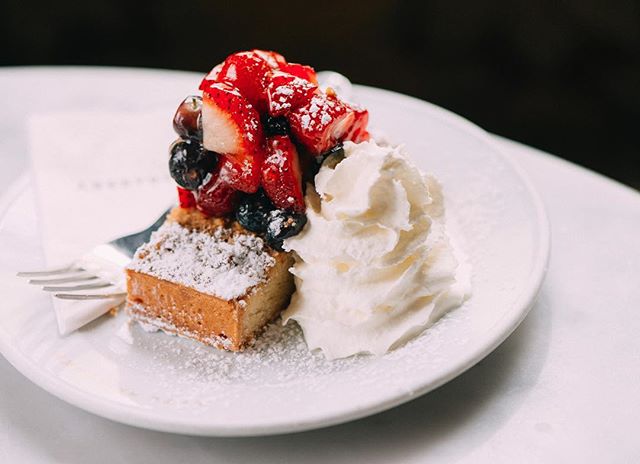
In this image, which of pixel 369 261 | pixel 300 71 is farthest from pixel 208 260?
pixel 300 71

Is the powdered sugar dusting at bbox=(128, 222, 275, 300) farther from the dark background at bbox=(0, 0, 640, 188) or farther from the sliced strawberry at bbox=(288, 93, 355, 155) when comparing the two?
the dark background at bbox=(0, 0, 640, 188)

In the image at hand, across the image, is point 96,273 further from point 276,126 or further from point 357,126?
point 357,126

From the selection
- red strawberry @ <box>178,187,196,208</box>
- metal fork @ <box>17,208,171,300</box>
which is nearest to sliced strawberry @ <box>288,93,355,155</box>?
red strawberry @ <box>178,187,196,208</box>

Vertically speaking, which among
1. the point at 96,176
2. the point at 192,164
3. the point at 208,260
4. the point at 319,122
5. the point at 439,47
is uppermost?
the point at 319,122

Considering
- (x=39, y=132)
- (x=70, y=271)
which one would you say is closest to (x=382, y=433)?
(x=70, y=271)

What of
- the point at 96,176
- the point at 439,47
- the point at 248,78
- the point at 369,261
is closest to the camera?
the point at 369,261

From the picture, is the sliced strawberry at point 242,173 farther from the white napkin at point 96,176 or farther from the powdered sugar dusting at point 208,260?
the white napkin at point 96,176

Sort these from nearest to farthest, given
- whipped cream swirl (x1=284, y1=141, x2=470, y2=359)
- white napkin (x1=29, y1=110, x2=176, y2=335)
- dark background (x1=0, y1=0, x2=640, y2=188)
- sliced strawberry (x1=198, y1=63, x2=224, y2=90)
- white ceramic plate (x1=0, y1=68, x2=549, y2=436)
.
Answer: white ceramic plate (x1=0, y1=68, x2=549, y2=436), whipped cream swirl (x1=284, y1=141, x2=470, y2=359), sliced strawberry (x1=198, y1=63, x2=224, y2=90), white napkin (x1=29, y1=110, x2=176, y2=335), dark background (x1=0, y1=0, x2=640, y2=188)
